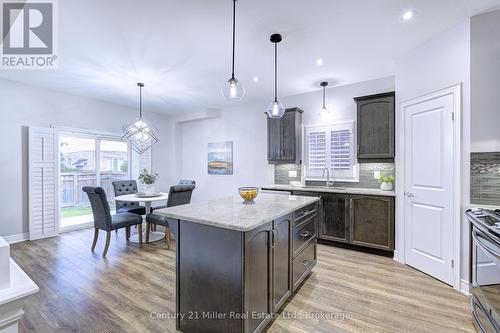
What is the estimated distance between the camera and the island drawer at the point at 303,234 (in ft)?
7.50

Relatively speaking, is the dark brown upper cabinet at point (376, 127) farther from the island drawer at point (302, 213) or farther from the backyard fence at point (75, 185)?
the backyard fence at point (75, 185)

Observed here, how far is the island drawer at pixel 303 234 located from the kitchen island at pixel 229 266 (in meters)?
0.22

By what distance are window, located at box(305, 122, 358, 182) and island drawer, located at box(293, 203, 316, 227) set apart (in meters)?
1.75

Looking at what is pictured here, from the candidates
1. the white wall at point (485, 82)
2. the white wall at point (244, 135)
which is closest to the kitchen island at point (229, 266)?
the white wall at point (485, 82)

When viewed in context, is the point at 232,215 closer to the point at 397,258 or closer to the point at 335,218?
the point at 335,218

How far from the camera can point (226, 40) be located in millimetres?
2723

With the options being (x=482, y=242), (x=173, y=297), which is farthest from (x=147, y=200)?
(x=482, y=242)

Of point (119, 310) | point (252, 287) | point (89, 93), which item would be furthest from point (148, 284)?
point (89, 93)

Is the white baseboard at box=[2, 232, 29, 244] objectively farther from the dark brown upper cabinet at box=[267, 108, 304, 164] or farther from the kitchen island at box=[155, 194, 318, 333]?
the dark brown upper cabinet at box=[267, 108, 304, 164]

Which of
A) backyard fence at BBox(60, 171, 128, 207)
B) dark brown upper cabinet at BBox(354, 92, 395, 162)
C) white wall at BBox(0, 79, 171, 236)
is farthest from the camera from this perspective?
backyard fence at BBox(60, 171, 128, 207)

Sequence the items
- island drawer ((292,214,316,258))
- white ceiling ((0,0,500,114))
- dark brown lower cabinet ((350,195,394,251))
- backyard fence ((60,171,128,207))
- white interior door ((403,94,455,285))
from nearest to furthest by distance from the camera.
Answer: white ceiling ((0,0,500,114))
island drawer ((292,214,316,258))
white interior door ((403,94,455,285))
dark brown lower cabinet ((350,195,394,251))
backyard fence ((60,171,128,207))

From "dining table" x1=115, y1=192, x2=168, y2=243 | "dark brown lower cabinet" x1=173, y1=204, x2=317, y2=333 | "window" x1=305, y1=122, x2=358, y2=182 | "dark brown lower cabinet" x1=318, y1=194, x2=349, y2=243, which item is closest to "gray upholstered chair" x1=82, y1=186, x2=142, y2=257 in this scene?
"dining table" x1=115, y1=192, x2=168, y2=243

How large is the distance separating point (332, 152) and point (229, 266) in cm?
333

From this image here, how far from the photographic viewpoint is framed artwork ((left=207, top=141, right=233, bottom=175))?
571 centimetres
